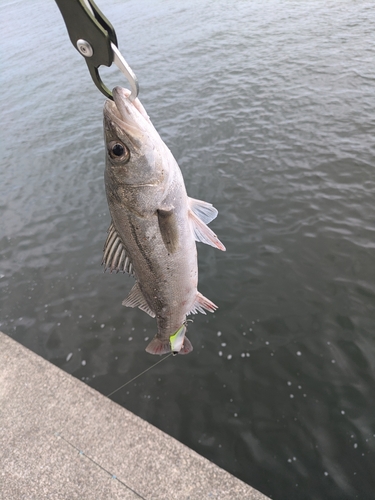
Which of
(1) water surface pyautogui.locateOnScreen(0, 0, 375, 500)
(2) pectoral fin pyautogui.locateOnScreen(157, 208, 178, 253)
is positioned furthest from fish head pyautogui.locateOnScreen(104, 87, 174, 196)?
(1) water surface pyautogui.locateOnScreen(0, 0, 375, 500)

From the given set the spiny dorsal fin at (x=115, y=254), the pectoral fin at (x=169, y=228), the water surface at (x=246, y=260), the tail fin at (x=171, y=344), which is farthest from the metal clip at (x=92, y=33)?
the water surface at (x=246, y=260)

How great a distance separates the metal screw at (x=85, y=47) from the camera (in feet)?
5.26

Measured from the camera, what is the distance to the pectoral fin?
2471 millimetres

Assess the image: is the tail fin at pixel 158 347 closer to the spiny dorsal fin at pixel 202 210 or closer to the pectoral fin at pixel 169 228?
the pectoral fin at pixel 169 228

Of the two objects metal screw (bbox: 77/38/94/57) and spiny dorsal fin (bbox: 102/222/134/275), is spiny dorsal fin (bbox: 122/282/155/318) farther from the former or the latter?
metal screw (bbox: 77/38/94/57)

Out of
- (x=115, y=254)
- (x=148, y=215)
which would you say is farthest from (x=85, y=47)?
(x=115, y=254)

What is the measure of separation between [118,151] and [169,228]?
0.63 m

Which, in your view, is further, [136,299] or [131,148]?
[136,299]

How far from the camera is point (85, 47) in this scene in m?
1.62

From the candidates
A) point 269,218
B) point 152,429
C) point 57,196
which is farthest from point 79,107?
point 152,429

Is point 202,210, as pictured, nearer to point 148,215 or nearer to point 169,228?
point 169,228

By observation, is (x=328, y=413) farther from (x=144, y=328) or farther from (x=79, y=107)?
(x=79, y=107)

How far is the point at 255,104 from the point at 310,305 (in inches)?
338

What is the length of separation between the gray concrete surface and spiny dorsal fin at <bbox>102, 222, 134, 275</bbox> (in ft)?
7.55
